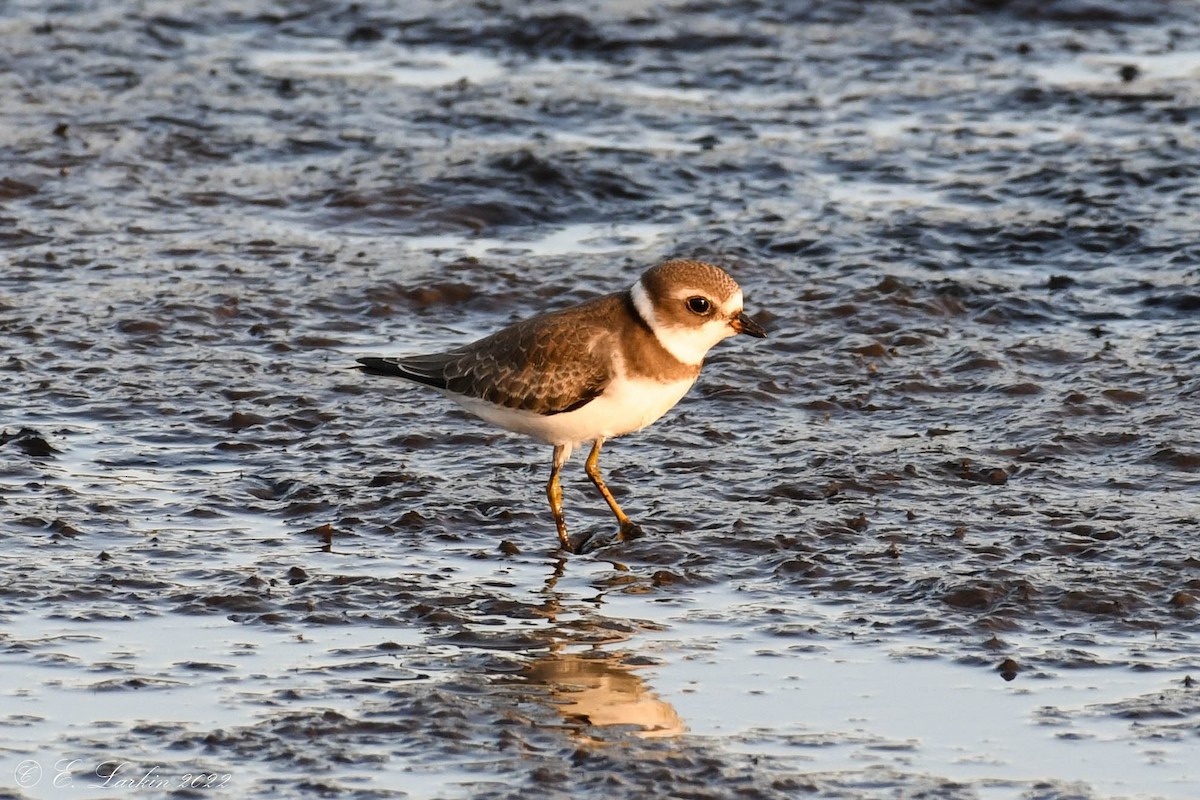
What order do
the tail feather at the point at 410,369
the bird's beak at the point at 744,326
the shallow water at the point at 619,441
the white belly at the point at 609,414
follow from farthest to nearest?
1. the tail feather at the point at 410,369
2. the bird's beak at the point at 744,326
3. the white belly at the point at 609,414
4. the shallow water at the point at 619,441

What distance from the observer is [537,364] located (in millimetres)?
8852

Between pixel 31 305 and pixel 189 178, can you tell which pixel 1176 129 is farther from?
pixel 31 305

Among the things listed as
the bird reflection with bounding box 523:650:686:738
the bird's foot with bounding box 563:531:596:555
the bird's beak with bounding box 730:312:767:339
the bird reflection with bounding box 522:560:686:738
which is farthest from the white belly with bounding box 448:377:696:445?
the bird reflection with bounding box 523:650:686:738

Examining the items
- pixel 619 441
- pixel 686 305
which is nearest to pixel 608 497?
pixel 686 305

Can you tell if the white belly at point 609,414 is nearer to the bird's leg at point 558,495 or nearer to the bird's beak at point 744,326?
the bird's leg at point 558,495

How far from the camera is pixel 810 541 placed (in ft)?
28.3

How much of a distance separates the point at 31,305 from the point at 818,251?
528 cm

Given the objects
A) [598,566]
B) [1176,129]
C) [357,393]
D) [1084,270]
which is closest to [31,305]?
[357,393]

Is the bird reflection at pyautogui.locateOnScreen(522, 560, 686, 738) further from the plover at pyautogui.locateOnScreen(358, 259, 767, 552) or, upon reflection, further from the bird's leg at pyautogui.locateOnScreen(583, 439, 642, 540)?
the plover at pyautogui.locateOnScreen(358, 259, 767, 552)

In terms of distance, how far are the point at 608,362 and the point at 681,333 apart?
0.37 metres

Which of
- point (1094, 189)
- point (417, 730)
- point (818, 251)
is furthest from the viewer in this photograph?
point (1094, 189)

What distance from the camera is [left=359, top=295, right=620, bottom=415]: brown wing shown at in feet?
28.7

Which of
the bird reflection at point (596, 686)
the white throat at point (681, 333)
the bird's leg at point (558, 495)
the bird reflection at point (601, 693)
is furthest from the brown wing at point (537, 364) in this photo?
the bird reflection at point (601, 693)

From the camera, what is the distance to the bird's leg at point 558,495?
8820mm
